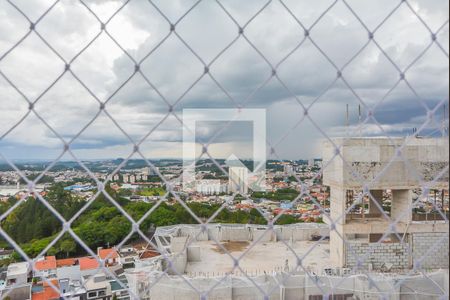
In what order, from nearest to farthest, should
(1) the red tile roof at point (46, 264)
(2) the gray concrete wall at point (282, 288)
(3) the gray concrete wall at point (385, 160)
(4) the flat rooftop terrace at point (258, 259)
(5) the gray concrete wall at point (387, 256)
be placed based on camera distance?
(2) the gray concrete wall at point (282, 288) → (3) the gray concrete wall at point (385, 160) → (4) the flat rooftop terrace at point (258, 259) → (5) the gray concrete wall at point (387, 256) → (1) the red tile roof at point (46, 264)

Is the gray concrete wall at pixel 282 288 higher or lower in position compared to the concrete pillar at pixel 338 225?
lower

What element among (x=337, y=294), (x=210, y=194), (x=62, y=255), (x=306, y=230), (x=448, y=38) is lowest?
(x=62, y=255)

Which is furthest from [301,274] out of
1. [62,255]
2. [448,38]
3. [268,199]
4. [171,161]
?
[62,255]

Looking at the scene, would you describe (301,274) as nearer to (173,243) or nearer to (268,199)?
(268,199)

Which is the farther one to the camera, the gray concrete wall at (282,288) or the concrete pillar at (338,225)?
the concrete pillar at (338,225)

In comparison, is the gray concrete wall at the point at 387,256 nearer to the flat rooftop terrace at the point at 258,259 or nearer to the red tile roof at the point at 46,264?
the flat rooftop terrace at the point at 258,259

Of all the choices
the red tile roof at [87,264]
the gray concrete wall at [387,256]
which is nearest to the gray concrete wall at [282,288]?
the gray concrete wall at [387,256]

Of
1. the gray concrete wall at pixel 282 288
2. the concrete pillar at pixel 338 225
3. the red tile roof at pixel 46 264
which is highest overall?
the concrete pillar at pixel 338 225

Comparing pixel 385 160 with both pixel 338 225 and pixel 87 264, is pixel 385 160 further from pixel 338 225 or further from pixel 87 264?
pixel 87 264

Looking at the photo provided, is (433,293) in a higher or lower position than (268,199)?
lower
